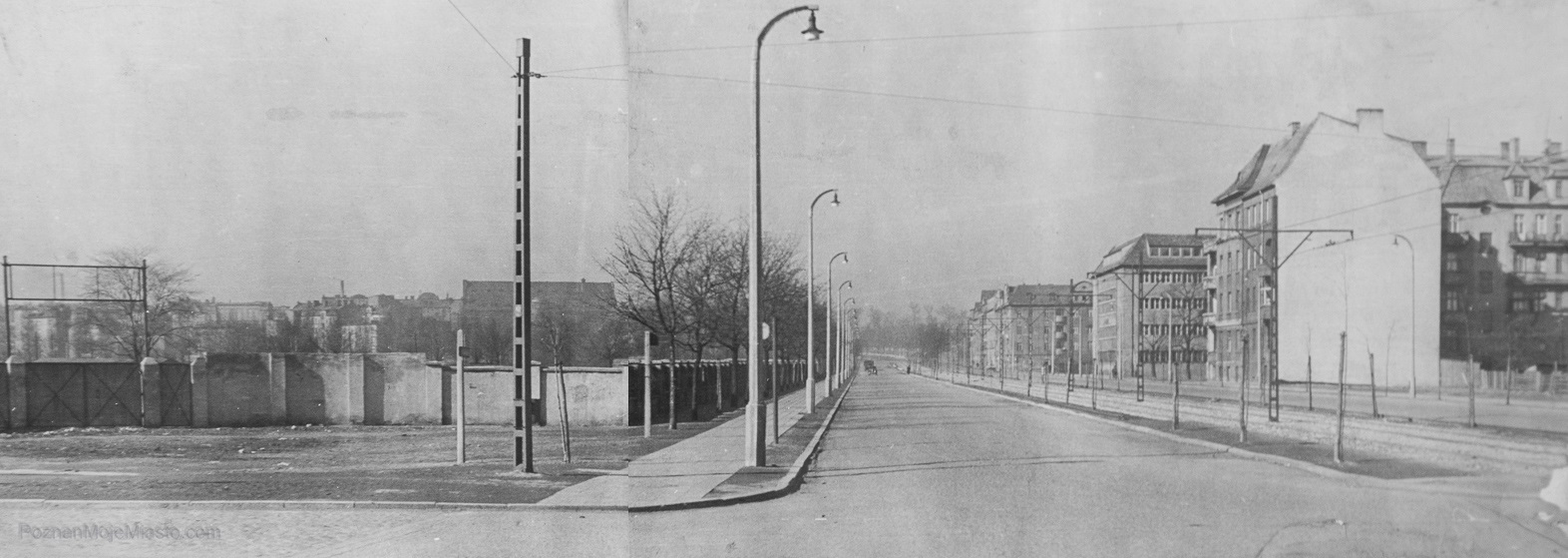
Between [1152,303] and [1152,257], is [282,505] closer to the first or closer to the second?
[1152,257]

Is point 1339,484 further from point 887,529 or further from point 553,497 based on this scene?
point 553,497

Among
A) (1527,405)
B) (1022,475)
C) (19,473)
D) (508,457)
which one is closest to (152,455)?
(19,473)

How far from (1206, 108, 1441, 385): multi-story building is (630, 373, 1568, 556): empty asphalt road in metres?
2.59

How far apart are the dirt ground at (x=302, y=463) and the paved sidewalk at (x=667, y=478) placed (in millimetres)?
441

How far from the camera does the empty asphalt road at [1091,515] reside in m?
9.70

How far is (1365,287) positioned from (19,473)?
2104 cm

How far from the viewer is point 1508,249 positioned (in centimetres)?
1125

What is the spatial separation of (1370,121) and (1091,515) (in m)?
6.28

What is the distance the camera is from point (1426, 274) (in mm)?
13469

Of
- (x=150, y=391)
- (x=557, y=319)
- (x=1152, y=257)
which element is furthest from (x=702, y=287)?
(x=150, y=391)

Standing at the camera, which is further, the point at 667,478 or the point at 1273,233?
the point at 1273,233

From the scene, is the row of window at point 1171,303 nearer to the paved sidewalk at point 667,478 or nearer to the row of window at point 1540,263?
the paved sidewalk at point 667,478

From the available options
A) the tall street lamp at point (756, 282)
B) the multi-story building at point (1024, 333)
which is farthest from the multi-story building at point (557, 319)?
the multi-story building at point (1024, 333)

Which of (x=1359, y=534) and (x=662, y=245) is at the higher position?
(x=662, y=245)
